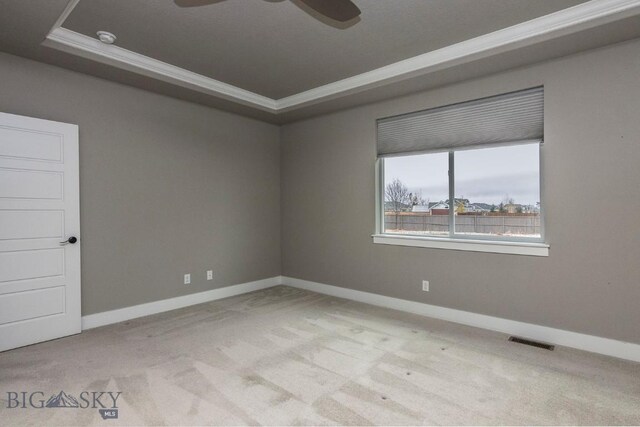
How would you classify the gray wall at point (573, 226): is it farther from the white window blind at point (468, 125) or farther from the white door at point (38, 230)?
the white door at point (38, 230)

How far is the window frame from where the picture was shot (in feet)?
10.4

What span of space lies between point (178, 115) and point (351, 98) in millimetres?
2108

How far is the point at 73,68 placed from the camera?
326cm

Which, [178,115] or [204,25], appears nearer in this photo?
[204,25]

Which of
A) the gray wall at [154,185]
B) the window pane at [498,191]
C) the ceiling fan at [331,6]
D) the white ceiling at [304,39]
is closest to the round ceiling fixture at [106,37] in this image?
the white ceiling at [304,39]

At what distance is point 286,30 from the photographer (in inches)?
113

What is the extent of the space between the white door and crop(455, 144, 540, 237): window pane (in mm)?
3920

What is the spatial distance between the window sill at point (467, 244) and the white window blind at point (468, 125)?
0.99m

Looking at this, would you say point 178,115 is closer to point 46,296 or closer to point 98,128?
point 98,128

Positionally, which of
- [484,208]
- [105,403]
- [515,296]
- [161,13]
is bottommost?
[105,403]

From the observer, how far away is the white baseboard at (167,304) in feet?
11.4

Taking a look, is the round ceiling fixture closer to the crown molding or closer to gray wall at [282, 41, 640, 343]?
the crown molding

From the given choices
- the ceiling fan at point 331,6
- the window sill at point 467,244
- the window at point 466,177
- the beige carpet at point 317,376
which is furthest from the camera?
the window at point 466,177

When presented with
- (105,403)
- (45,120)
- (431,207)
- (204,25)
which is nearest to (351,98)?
(431,207)
